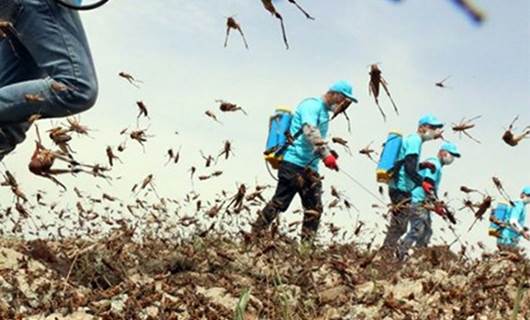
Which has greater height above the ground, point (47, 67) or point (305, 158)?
point (47, 67)

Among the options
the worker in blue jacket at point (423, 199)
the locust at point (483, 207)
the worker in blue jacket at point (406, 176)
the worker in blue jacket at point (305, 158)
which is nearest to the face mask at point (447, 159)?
the worker in blue jacket at point (423, 199)

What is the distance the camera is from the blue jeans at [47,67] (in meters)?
3.13

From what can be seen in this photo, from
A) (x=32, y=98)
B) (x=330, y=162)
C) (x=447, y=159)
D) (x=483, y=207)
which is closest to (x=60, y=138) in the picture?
(x=32, y=98)

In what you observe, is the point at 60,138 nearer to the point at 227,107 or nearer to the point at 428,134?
the point at 227,107

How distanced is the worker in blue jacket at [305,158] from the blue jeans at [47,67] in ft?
11.6

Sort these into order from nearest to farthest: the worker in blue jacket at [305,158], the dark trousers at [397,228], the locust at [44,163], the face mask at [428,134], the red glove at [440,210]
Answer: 1. the locust at [44,163]
2. the red glove at [440,210]
3. the worker in blue jacket at [305,158]
4. the dark trousers at [397,228]
5. the face mask at [428,134]

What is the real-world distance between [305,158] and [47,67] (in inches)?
155

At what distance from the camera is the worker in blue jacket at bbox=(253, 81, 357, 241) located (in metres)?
6.69

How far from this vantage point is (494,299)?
13.6 ft

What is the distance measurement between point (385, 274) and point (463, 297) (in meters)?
2.10

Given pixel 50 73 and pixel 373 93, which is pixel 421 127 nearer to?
pixel 50 73

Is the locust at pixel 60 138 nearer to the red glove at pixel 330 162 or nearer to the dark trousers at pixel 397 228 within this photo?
the red glove at pixel 330 162

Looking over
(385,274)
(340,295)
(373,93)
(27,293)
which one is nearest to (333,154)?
(385,274)

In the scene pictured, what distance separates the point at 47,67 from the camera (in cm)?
322
